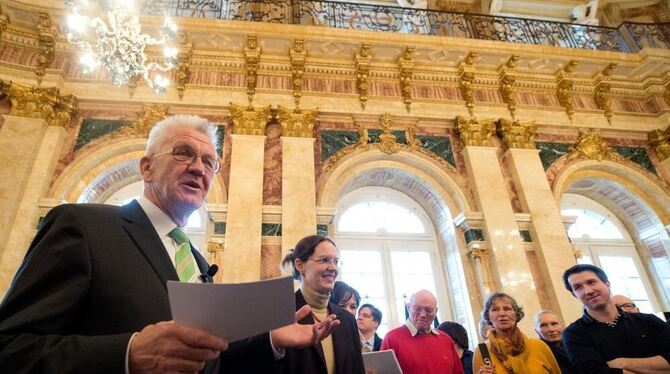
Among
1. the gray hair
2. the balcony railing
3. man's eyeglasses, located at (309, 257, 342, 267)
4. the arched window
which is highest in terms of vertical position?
the balcony railing

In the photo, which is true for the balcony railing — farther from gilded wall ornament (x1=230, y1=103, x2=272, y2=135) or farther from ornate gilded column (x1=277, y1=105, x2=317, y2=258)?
ornate gilded column (x1=277, y1=105, x2=317, y2=258)

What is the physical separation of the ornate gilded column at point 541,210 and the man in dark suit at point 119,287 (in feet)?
16.2

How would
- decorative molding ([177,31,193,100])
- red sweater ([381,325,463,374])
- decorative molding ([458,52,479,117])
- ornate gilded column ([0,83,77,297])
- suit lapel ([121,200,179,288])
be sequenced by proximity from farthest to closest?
decorative molding ([458,52,479,117])
decorative molding ([177,31,193,100])
ornate gilded column ([0,83,77,297])
red sweater ([381,325,463,374])
suit lapel ([121,200,179,288])

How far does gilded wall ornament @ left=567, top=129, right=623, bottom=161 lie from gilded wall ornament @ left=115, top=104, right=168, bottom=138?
652cm

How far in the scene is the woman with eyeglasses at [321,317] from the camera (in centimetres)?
199

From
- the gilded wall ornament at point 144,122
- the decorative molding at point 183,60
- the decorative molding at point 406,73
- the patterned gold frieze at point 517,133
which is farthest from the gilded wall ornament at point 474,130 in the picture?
the gilded wall ornament at point 144,122

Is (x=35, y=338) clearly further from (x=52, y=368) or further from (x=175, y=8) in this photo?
(x=175, y=8)

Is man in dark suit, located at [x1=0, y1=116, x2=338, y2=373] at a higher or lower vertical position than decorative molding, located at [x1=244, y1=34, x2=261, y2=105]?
lower

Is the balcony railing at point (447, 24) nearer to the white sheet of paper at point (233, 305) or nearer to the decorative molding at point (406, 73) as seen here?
the decorative molding at point (406, 73)

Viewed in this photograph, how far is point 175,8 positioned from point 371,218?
5.04 m

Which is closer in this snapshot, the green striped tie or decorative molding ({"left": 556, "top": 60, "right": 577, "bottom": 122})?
the green striped tie

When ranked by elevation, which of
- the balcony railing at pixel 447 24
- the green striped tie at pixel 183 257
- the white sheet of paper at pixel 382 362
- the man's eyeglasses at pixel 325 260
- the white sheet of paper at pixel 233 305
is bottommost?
the white sheet of paper at pixel 382 362

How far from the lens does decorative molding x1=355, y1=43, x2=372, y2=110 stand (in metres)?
6.45

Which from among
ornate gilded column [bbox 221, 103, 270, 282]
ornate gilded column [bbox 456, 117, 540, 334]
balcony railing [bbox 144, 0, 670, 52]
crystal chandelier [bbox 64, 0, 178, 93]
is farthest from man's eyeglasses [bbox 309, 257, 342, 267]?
balcony railing [bbox 144, 0, 670, 52]
